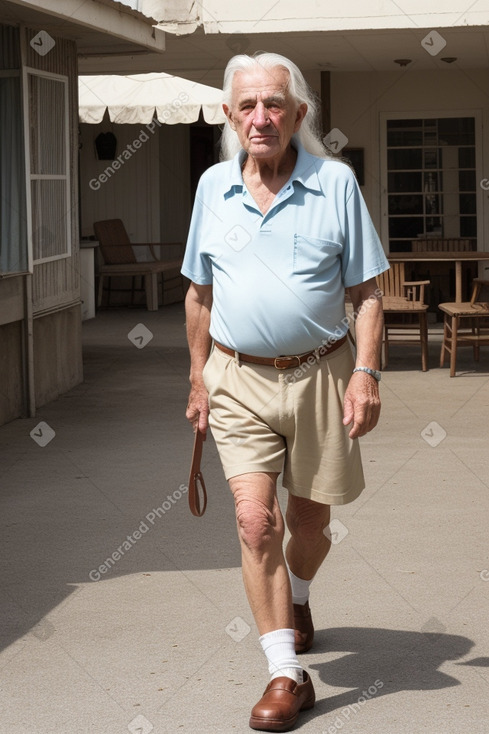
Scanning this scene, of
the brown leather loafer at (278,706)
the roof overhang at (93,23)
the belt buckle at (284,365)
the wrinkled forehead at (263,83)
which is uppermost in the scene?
the roof overhang at (93,23)

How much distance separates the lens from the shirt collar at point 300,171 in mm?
3863

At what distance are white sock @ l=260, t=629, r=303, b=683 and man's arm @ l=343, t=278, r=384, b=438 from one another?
0.62m

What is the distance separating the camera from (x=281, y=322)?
3840 millimetres

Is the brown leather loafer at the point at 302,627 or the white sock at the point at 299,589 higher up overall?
the white sock at the point at 299,589

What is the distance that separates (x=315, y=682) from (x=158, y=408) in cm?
590

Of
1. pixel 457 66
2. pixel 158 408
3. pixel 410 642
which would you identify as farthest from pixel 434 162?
pixel 410 642

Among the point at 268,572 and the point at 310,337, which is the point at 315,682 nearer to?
the point at 268,572

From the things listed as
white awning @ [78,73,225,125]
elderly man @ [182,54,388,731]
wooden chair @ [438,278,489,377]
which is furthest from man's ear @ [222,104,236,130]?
white awning @ [78,73,225,125]

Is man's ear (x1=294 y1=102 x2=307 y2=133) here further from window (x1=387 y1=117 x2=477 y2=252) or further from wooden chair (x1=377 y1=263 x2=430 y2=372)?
window (x1=387 y1=117 x2=477 y2=252)

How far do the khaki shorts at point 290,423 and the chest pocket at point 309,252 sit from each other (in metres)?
0.30

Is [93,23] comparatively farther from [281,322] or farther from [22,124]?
[281,322]

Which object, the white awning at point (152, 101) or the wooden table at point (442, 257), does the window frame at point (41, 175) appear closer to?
the wooden table at point (442, 257)

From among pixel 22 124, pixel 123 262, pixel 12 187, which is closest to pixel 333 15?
pixel 22 124

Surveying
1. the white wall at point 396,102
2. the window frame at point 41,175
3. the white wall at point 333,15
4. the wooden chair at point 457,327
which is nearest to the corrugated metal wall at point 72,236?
the window frame at point 41,175
